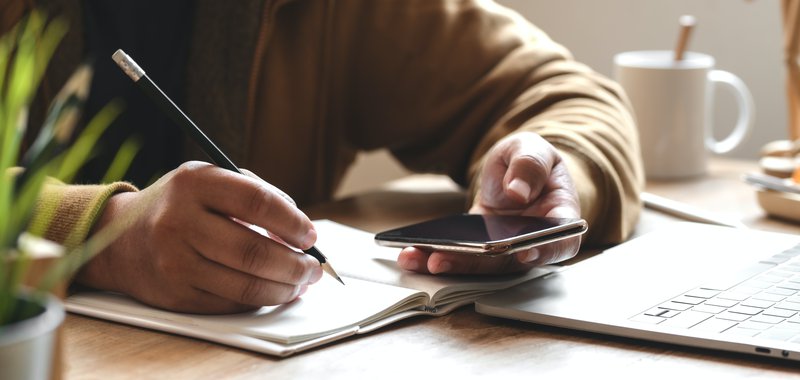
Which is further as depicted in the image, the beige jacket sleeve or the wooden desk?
the beige jacket sleeve

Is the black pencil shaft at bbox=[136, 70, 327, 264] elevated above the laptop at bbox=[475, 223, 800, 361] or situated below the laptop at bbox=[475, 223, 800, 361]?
above

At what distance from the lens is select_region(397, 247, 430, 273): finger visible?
854 mm

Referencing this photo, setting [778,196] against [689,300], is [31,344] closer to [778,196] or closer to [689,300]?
[689,300]

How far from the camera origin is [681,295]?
2.62 feet

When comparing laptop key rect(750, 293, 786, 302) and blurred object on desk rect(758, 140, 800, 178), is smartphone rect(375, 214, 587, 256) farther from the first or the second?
blurred object on desk rect(758, 140, 800, 178)

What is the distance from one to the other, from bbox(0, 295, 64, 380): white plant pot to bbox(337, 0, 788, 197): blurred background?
173 centimetres

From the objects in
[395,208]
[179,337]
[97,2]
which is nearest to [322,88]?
[395,208]

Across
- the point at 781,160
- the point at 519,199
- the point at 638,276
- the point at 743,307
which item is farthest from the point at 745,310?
the point at 781,160

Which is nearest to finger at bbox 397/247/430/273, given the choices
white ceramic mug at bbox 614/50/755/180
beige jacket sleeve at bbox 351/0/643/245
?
beige jacket sleeve at bbox 351/0/643/245

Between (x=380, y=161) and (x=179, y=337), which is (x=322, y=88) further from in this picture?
(x=380, y=161)

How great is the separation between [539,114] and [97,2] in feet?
2.07

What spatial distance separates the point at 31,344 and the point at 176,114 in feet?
1.12

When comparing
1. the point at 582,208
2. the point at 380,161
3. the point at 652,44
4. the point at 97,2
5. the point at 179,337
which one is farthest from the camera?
the point at 380,161

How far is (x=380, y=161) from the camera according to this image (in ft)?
8.06
